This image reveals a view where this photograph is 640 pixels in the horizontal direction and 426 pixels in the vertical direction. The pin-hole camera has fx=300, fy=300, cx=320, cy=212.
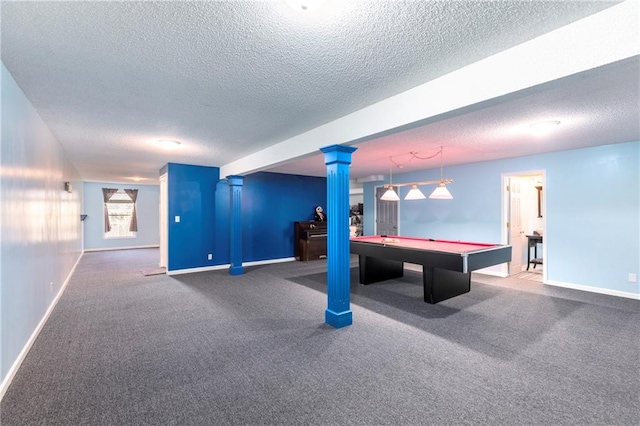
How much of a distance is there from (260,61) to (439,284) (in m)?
3.61

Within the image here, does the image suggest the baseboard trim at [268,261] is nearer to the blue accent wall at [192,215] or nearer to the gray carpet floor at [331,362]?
the blue accent wall at [192,215]

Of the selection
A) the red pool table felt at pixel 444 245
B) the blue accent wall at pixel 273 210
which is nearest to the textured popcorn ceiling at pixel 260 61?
the red pool table felt at pixel 444 245

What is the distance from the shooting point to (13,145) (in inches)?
94.7

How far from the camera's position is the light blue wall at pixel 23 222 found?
2.21 m

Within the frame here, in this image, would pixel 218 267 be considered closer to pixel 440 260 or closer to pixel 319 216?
pixel 319 216

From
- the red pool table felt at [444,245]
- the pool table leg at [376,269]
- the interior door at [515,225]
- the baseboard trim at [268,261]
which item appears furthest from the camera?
the baseboard trim at [268,261]

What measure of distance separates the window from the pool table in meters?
9.04

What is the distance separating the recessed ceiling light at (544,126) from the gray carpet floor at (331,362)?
89.4 inches

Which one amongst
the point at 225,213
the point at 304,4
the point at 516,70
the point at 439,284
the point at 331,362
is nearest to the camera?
the point at 304,4

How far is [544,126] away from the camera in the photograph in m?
3.52

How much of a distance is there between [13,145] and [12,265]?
96 cm

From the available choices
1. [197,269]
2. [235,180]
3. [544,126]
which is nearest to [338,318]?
[544,126]

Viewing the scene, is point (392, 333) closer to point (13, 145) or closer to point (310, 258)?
point (13, 145)

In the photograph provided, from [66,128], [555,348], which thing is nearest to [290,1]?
[555,348]
